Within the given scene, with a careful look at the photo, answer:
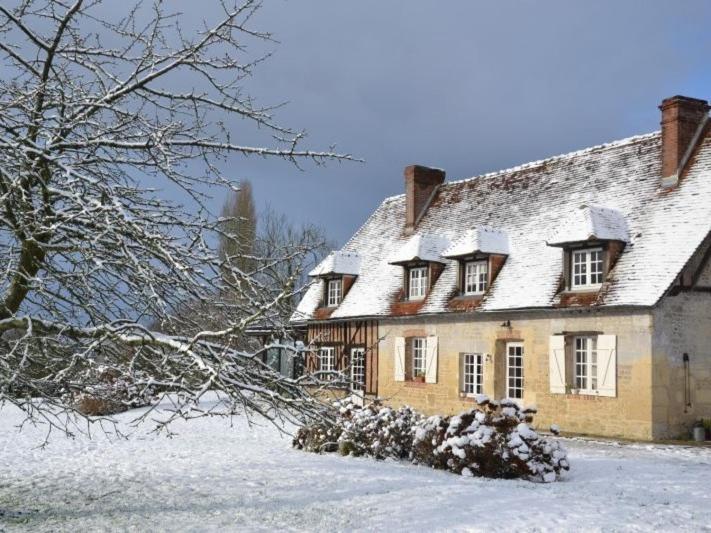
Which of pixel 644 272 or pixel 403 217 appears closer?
pixel 644 272

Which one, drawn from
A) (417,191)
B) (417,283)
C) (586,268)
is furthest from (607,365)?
(417,191)

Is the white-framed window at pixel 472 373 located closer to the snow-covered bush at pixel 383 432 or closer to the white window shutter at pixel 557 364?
the white window shutter at pixel 557 364

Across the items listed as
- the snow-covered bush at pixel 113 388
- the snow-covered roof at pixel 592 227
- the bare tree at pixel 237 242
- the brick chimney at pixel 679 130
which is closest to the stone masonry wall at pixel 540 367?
the snow-covered roof at pixel 592 227

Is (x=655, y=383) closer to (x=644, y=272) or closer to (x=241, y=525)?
(x=644, y=272)

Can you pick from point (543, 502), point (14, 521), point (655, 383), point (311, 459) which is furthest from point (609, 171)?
point (14, 521)

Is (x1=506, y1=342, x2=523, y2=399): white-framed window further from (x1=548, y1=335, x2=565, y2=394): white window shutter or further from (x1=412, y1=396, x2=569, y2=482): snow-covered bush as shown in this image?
(x1=412, y1=396, x2=569, y2=482): snow-covered bush

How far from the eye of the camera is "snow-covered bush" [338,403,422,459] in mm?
13766

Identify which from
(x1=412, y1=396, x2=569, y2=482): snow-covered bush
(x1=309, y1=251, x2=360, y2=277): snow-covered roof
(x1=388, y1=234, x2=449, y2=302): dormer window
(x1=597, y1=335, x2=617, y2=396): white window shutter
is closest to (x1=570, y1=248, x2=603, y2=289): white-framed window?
(x1=597, y1=335, x2=617, y2=396): white window shutter

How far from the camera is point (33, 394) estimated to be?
281 inches

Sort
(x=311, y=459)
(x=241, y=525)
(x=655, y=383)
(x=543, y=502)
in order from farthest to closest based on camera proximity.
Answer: (x=655, y=383) → (x=311, y=459) → (x=543, y=502) → (x=241, y=525)

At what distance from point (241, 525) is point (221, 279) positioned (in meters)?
3.26

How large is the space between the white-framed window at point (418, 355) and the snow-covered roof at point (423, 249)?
91.0 inches

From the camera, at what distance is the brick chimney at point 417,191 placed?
26.2m

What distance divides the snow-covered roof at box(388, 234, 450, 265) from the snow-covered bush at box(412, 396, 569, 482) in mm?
10275
